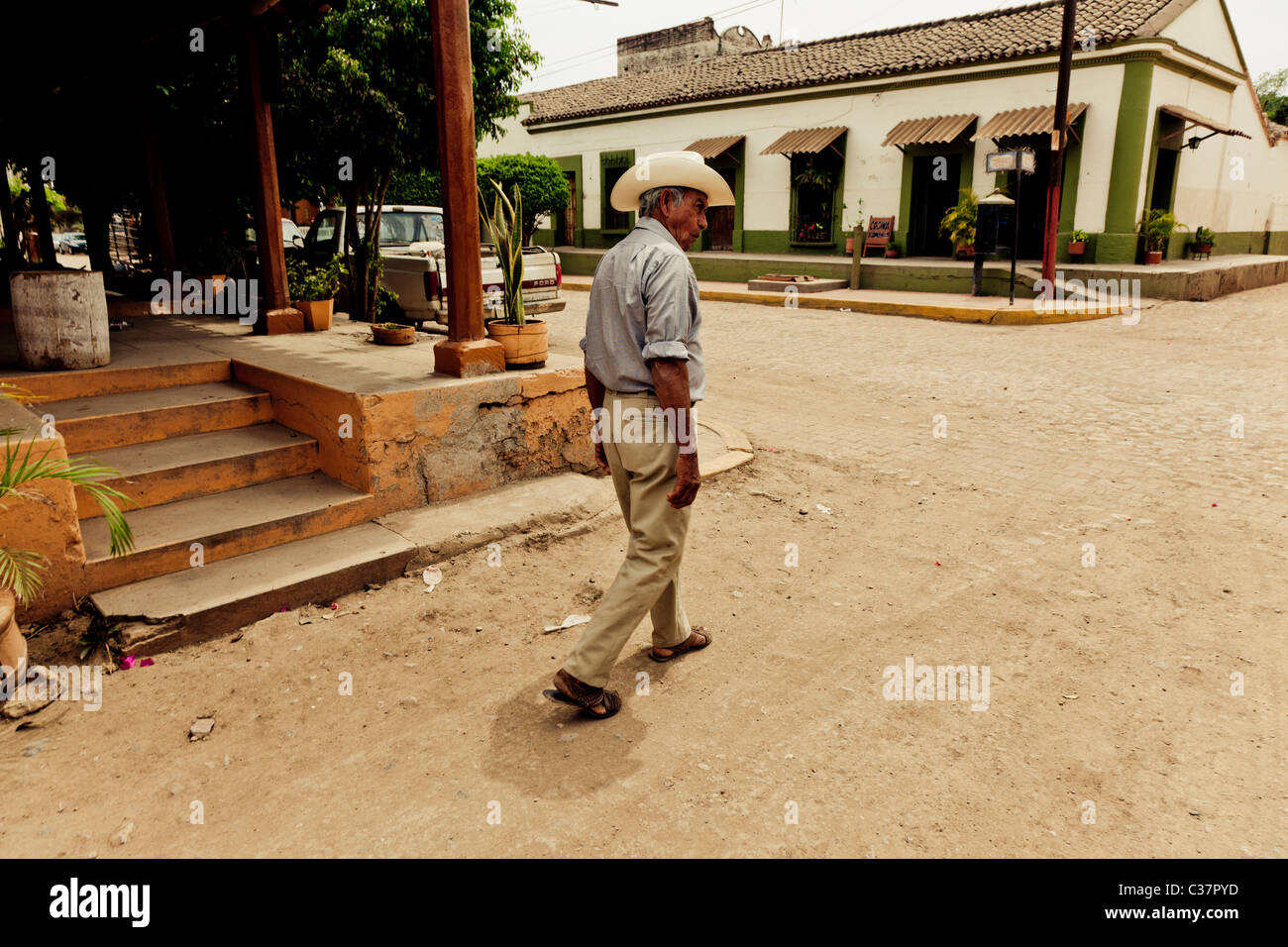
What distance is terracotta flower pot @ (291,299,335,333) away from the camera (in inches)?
308

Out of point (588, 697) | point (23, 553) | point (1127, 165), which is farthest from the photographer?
point (1127, 165)

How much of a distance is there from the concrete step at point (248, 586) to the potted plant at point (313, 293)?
396cm

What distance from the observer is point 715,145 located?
869 inches

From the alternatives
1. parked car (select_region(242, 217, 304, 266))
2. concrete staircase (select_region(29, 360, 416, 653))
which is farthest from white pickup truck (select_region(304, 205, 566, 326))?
concrete staircase (select_region(29, 360, 416, 653))

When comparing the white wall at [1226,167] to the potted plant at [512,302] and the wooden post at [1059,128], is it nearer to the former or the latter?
the wooden post at [1059,128]

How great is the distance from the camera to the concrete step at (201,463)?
4375 mm

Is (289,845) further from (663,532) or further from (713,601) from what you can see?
(713,601)

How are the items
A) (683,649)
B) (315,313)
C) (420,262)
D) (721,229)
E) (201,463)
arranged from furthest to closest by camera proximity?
1. (721,229)
2. (420,262)
3. (315,313)
4. (201,463)
5. (683,649)

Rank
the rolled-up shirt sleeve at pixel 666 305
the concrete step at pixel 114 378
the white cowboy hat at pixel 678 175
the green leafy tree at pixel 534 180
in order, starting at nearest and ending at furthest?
the rolled-up shirt sleeve at pixel 666 305, the white cowboy hat at pixel 678 175, the concrete step at pixel 114 378, the green leafy tree at pixel 534 180

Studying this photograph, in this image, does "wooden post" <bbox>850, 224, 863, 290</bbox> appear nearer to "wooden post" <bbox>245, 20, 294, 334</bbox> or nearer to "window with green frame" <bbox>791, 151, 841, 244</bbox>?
"window with green frame" <bbox>791, 151, 841, 244</bbox>

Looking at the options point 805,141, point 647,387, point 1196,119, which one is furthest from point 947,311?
point 647,387

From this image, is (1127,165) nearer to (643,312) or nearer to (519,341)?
(519,341)

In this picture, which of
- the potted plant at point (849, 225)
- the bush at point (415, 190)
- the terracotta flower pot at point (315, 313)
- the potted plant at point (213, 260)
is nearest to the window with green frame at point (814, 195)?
the potted plant at point (849, 225)

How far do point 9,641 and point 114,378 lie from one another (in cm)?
268
